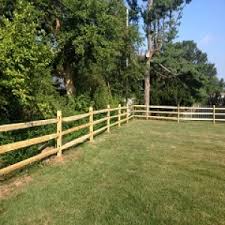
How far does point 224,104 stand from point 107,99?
1081 inches

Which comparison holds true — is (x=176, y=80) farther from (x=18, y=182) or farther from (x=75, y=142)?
(x=18, y=182)

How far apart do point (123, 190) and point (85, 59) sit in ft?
55.5

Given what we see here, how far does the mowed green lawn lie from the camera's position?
6523mm

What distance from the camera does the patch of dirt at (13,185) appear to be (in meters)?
7.92

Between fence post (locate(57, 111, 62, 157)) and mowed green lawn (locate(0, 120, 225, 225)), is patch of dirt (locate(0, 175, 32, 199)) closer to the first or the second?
mowed green lawn (locate(0, 120, 225, 225))

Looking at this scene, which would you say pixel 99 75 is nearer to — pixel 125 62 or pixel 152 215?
pixel 125 62

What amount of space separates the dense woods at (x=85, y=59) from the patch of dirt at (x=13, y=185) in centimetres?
396

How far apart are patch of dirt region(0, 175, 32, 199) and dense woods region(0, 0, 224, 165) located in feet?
13.0

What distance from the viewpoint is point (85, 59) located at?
958 inches

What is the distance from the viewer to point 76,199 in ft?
24.6

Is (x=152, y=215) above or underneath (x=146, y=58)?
underneath

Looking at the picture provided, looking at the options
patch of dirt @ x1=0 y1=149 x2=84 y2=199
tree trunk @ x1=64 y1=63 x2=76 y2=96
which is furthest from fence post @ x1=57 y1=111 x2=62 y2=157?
tree trunk @ x1=64 y1=63 x2=76 y2=96

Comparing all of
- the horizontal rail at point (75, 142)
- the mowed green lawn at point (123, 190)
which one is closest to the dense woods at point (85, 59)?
the horizontal rail at point (75, 142)

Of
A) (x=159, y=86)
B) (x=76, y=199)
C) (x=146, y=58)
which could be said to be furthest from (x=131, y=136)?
(x=159, y=86)
